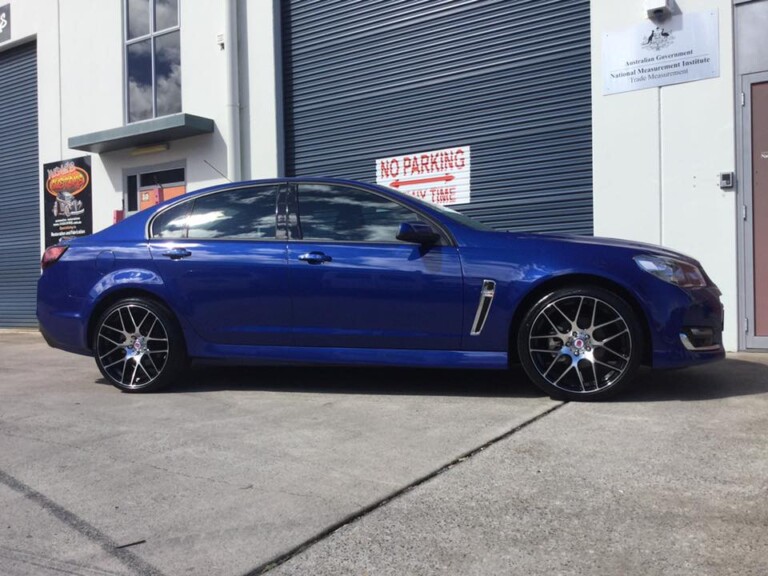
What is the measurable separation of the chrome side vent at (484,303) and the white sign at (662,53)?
4.12 metres

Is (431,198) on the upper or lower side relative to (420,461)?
upper

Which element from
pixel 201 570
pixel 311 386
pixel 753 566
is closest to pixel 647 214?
pixel 311 386

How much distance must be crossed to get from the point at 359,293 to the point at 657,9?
489 centimetres

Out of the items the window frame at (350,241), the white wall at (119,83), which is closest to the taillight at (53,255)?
the window frame at (350,241)

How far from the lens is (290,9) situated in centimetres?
1030

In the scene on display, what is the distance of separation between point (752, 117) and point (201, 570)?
672cm

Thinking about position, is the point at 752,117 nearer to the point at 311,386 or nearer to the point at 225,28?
the point at 311,386

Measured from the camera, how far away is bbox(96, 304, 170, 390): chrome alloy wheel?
518cm

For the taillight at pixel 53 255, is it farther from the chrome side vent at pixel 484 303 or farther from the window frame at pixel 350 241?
the chrome side vent at pixel 484 303

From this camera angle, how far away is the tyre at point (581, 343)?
4379 millimetres

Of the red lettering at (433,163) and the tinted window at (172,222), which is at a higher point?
the red lettering at (433,163)

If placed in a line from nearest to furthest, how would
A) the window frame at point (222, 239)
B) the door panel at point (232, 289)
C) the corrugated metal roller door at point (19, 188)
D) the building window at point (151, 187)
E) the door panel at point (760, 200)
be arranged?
the door panel at point (232, 289)
the window frame at point (222, 239)
the door panel at point (760, 200)
the building window at point (151, 187)
the corrugated metal roller door at point (19, 188)

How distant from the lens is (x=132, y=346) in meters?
5.24

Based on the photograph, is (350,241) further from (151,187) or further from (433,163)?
(151,187)
